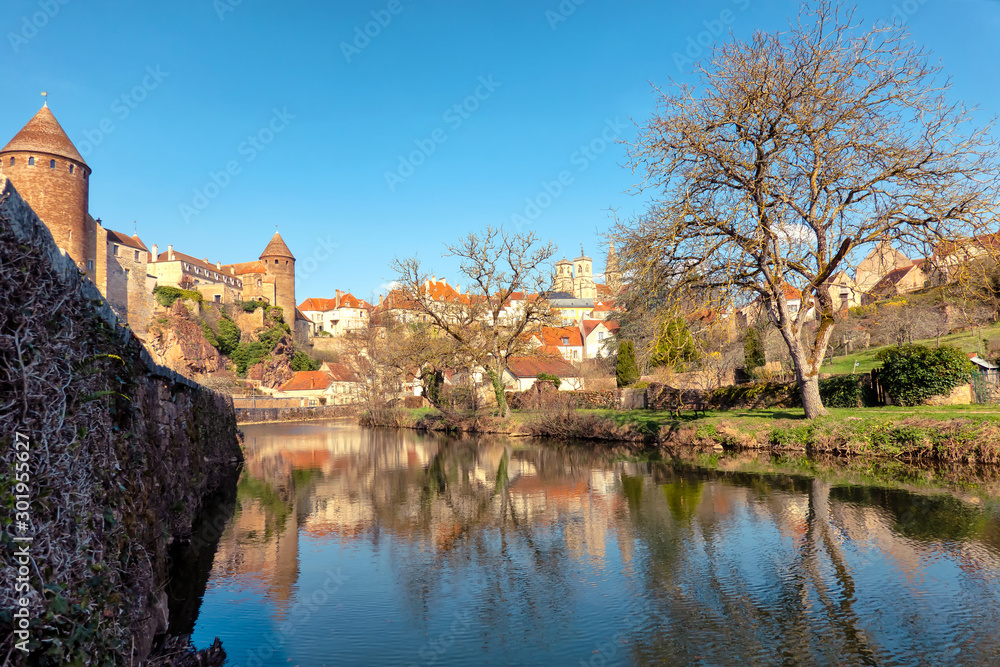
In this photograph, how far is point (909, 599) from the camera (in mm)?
6418

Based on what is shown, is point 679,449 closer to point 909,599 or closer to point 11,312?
point 909,599

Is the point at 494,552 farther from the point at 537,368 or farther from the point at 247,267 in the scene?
the point at 247,267

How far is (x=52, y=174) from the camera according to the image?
53.3 meters

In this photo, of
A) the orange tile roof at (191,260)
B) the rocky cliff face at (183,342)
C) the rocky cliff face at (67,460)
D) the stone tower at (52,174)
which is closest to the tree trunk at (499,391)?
the rocky cliff face at (67,460)

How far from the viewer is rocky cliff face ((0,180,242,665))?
316 centimetres

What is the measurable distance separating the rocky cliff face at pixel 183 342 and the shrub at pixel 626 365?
47787 mm

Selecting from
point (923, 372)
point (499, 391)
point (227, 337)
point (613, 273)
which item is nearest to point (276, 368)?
point (227, 337)

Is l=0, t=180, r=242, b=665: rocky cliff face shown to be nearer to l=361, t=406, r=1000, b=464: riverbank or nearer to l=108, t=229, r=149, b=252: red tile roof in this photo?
l=361, t=406, r=1000, b=464: riverbank

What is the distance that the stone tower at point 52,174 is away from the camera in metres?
52.4

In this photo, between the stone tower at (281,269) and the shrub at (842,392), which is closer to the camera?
the shrub at (842,392)

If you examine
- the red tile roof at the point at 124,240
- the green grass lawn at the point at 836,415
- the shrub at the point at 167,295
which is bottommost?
the green grass lawn at the point at 836,415

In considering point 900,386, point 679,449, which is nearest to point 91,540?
point 679,449

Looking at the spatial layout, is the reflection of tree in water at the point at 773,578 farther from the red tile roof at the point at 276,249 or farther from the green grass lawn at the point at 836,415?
the red tile roof at the point at 276,249

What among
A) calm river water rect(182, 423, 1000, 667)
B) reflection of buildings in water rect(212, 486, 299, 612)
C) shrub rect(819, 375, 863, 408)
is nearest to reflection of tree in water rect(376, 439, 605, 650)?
calm river water rect(182, 423, 1000, 667)
